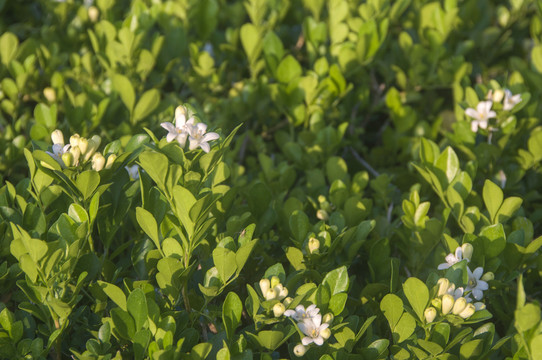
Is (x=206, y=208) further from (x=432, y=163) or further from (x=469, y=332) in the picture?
(x=432, y=163)

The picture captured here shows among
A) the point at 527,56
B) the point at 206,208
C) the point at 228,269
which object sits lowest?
the point at 527,56

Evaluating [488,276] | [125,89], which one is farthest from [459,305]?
[125,89]

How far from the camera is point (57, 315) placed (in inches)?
64.2

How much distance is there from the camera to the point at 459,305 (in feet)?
5.08

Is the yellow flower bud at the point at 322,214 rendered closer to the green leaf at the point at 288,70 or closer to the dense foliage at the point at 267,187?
the dense foliage at the point at 267,187

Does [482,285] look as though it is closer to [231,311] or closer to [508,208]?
[508,208]

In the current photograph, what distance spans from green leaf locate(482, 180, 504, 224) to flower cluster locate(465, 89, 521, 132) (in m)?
0.44

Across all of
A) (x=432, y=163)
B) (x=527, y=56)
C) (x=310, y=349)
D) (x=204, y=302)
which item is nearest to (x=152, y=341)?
(x=204, y=302)

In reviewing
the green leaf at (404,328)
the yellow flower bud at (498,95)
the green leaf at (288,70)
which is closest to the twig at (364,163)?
the green leaf at (288,70)

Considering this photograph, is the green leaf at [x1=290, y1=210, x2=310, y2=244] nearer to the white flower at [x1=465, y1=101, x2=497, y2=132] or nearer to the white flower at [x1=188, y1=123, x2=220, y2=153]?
the white flower at [x1=188, y1=123, x2=220, y2=153]

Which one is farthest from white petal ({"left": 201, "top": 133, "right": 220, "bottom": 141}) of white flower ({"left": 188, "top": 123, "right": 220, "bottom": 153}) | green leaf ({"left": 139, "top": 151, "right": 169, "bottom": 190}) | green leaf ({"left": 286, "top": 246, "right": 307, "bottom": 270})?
green leaf ({"left": 286, "top": 246, "right": 307, "bottom": 270})

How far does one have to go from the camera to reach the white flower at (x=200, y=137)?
5.39ft

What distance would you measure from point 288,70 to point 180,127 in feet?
3.32

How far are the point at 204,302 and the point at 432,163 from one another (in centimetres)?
92
